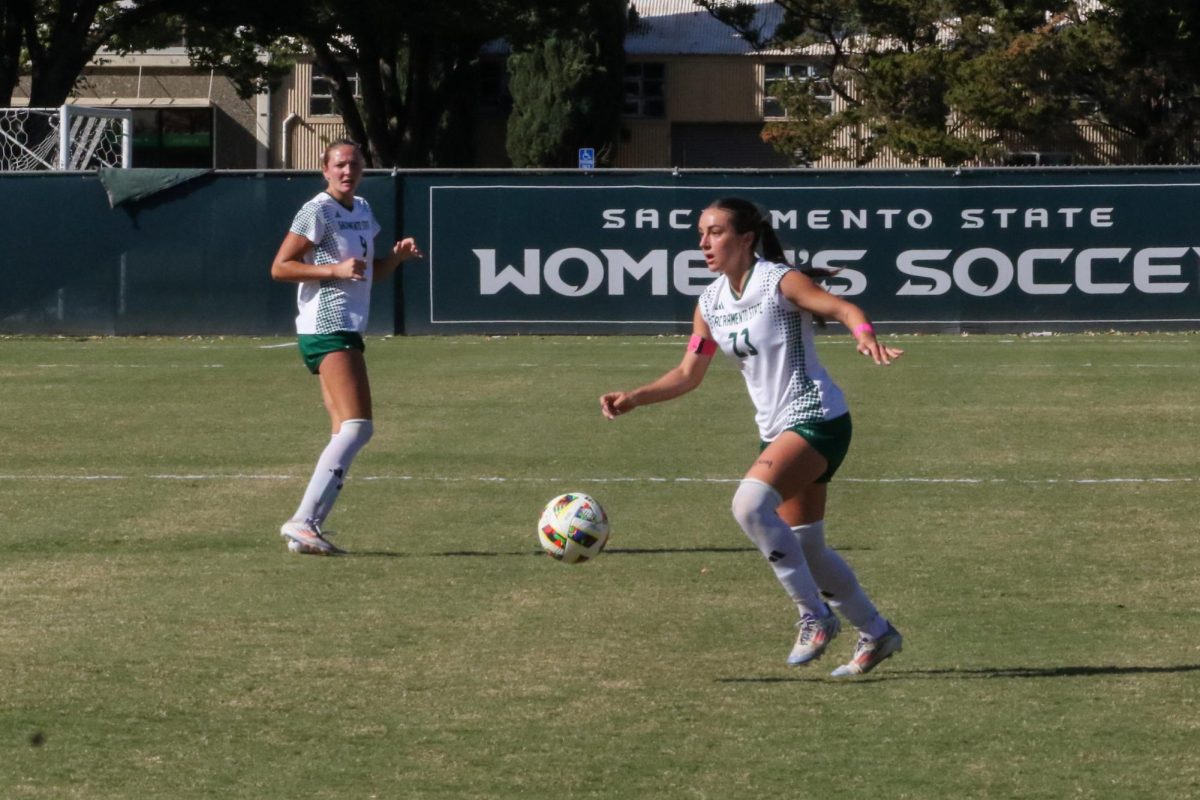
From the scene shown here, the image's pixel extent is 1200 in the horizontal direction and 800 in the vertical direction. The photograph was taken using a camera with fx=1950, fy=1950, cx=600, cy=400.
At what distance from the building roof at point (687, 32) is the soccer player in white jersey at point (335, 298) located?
62.1m

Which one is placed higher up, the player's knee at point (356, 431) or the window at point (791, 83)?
the window at point (791, 83)

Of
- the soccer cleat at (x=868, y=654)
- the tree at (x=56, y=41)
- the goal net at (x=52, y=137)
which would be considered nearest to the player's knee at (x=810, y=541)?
the soccer cleat at (x=868, y=654)

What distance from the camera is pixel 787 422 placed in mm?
6891

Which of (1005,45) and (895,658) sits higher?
(1005,45)

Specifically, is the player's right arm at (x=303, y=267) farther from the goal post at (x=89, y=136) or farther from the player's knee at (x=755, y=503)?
the goal post at (x=89, y=136)

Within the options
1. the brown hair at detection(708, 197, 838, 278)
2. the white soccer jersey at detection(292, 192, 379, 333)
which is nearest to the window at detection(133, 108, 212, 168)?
the white soccer jersey at detection(292, 192, 379, 333)

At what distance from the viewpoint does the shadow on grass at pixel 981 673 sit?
22.5ft

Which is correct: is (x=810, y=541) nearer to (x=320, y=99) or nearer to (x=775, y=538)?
(x=775, y=538)

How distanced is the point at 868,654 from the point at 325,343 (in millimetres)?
4068

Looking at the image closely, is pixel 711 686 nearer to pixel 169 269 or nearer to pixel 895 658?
pixel 895 658

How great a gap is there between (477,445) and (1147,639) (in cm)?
732

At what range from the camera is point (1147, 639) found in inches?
293

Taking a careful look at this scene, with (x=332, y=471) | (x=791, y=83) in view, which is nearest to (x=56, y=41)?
(x=791, y=83)

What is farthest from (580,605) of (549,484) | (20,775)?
(549,484)
